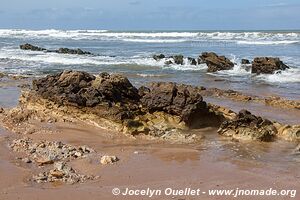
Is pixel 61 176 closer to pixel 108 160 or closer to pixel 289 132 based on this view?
pixel 108 160

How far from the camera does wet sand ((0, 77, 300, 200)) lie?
5750 millimetres

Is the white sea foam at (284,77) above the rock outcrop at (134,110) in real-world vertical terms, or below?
below

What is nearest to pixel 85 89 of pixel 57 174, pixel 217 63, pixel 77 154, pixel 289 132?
pixel 77 154

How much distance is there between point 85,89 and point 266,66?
1229 cm

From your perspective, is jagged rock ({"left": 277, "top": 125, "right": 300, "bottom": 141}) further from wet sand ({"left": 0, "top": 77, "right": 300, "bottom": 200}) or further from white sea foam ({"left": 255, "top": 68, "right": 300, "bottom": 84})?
white sea foam ({"left": 255, "top": 68, "right": 300, "bottom": 84})

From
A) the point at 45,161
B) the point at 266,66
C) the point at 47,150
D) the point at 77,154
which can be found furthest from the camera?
the point at 266,66

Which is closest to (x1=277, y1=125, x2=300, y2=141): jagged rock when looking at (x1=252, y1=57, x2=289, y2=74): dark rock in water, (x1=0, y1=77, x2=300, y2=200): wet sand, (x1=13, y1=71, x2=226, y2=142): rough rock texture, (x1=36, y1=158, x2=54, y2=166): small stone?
(x1=0, y1=77, x2=300, y2=200): wet sand

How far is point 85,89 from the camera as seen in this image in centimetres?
1022

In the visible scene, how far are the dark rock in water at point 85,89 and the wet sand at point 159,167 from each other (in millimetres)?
1211

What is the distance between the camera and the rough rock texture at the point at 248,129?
27.0 feet

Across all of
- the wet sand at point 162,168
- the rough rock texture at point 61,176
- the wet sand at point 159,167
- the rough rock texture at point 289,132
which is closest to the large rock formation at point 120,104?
the wet sand at point 159,167

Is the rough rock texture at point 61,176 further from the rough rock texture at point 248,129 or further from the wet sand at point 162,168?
the rough rock texture at point 248,129

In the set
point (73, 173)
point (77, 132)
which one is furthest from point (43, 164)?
point (77, 132)

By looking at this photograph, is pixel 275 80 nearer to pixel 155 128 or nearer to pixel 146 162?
pixel 155 128
